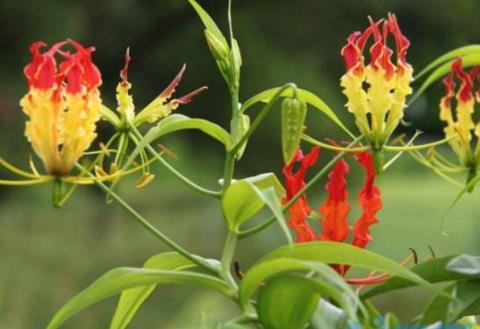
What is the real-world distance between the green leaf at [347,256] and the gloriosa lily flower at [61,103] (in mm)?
123

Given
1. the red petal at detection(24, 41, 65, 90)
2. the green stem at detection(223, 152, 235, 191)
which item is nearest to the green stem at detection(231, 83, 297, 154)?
the green stem at detection(223, 152, 235, 191)

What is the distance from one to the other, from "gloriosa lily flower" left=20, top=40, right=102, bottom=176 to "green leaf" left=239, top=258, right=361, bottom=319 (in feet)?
0.38

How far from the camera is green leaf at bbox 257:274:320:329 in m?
0.67

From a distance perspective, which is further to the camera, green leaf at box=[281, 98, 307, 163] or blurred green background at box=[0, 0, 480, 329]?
blurred green background at box=[0, 0, 480, 329]

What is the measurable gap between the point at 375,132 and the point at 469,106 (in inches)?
2.2

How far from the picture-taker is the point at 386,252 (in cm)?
493

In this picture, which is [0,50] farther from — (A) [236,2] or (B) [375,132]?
(B) [375,132]

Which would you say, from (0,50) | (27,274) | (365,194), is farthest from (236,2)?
(365,194)

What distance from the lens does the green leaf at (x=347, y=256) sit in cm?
63

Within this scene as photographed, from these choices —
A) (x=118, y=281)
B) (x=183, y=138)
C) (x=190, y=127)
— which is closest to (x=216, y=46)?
(x=190, y=127)

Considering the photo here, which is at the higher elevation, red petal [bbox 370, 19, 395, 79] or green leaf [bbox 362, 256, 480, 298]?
red petal [bbox 370, 19, 395, 79]

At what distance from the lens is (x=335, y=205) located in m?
0.77

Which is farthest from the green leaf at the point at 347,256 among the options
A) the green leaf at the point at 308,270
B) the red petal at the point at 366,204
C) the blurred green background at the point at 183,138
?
the blurred green background at the point at 183,138

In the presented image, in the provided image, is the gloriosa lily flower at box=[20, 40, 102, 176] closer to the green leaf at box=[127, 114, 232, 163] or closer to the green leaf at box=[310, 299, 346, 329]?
the green leaf at box=[127, 114, 232, 163]
